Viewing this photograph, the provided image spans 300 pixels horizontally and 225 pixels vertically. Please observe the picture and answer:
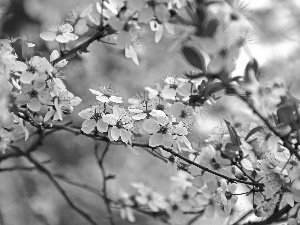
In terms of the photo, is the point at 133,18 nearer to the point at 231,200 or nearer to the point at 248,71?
the point at 248,71

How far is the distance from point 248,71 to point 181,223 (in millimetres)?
926

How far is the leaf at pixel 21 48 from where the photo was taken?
1.05 metres

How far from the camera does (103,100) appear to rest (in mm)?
1107

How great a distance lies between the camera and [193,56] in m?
0.74

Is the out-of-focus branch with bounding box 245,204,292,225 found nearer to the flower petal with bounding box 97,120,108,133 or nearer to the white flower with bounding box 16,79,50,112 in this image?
the flower petal with bounding box 97,120,108,133

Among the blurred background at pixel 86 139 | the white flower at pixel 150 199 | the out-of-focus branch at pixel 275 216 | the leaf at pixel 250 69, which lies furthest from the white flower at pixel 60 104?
the blurred background at pixel 86 139

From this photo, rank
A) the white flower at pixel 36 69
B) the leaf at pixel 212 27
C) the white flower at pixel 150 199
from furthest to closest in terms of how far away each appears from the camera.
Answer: the white flower at pixel 150 199 < the white flower at pixel 36 69 < the leaf at pixel 212 27

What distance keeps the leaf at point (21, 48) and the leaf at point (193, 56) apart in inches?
16.9

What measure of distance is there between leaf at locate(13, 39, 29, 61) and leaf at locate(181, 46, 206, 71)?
429 millimetres

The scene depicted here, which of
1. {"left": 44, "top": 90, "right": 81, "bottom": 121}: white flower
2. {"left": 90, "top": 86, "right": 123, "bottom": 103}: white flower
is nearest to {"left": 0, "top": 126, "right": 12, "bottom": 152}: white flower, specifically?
{"left": 44, "top": 90, "right": 81, "bottom": 121}: white flower

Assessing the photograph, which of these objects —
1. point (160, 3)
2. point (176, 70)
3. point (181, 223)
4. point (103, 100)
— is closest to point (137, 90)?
point (176, 70)

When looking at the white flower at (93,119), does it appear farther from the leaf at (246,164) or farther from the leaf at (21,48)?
the leaf at (246,164)

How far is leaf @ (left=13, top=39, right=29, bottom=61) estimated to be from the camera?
3.45 ft

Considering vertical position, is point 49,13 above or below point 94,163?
above
